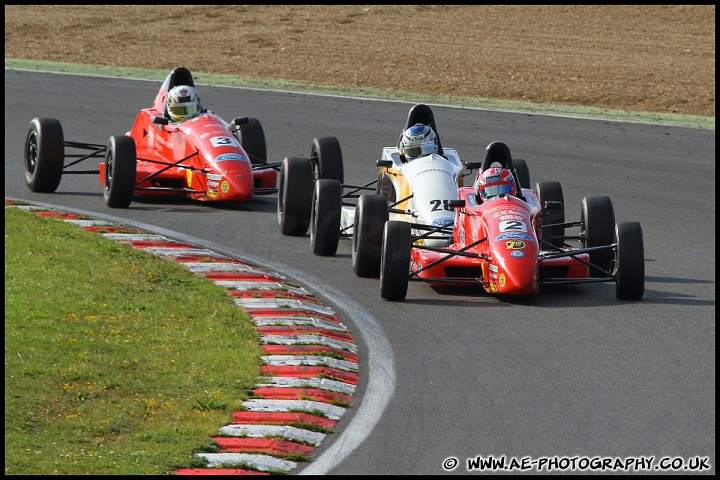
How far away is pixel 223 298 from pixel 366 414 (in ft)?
9.46

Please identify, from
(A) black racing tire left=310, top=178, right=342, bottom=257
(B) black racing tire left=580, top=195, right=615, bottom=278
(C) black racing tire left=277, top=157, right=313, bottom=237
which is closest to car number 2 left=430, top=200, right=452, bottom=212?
(A) black racing tire left=310, top=178, right=342, bottom=257

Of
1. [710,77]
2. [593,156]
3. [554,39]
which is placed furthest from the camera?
[554,39]

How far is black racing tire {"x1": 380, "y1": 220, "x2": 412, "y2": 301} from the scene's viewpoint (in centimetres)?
1035

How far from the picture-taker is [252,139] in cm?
1543

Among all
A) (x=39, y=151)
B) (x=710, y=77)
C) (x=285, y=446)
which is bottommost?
(x=285, y=446)

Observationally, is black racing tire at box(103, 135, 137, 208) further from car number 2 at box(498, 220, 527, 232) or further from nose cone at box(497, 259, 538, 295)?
nose cone at box(497, 259, 538, 295)

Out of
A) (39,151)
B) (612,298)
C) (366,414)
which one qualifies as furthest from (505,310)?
(39,151)

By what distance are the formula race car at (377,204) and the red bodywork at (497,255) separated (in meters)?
0.31

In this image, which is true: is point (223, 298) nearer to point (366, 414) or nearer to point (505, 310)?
point (505, 310)

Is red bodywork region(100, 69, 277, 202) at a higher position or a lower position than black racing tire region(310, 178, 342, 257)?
higher

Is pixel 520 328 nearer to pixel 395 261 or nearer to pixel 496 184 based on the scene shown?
pixel 395 261

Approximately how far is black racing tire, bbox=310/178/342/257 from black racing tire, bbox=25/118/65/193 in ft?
11.6

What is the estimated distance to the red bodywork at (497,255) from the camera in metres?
10.3

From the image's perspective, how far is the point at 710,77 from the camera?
82.1 feet
